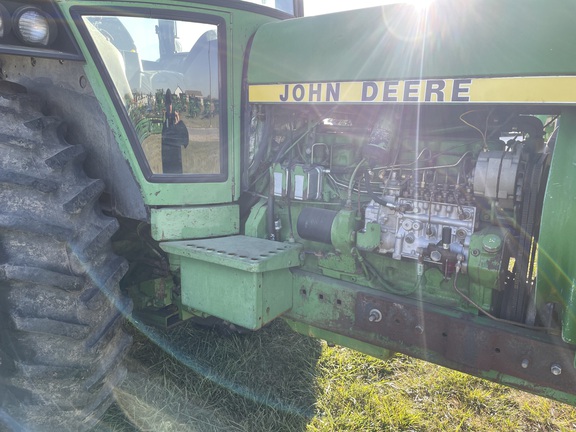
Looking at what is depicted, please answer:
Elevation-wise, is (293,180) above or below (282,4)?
below

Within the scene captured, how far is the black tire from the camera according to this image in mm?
1882

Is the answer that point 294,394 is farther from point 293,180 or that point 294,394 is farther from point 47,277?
point 47,277

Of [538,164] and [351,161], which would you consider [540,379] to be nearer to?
[538,164]

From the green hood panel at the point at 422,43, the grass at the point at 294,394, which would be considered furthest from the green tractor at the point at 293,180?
the grass at the point at 294,394

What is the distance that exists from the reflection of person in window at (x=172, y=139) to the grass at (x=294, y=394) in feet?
4.08

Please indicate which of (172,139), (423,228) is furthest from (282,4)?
(423,228)

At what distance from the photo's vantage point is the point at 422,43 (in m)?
1.86

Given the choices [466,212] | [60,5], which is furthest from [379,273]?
[60,5]

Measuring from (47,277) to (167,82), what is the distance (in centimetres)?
103

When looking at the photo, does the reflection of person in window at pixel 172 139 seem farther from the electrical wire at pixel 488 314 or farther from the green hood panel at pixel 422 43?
the electrical wire at pixel 488 314

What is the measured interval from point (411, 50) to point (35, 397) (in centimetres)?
209

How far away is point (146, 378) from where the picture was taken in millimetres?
2752

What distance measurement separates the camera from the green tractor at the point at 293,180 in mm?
1757

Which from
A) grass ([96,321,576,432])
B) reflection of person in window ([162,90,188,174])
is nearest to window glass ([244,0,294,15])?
reflection of person in window ([162,90,188,174])
